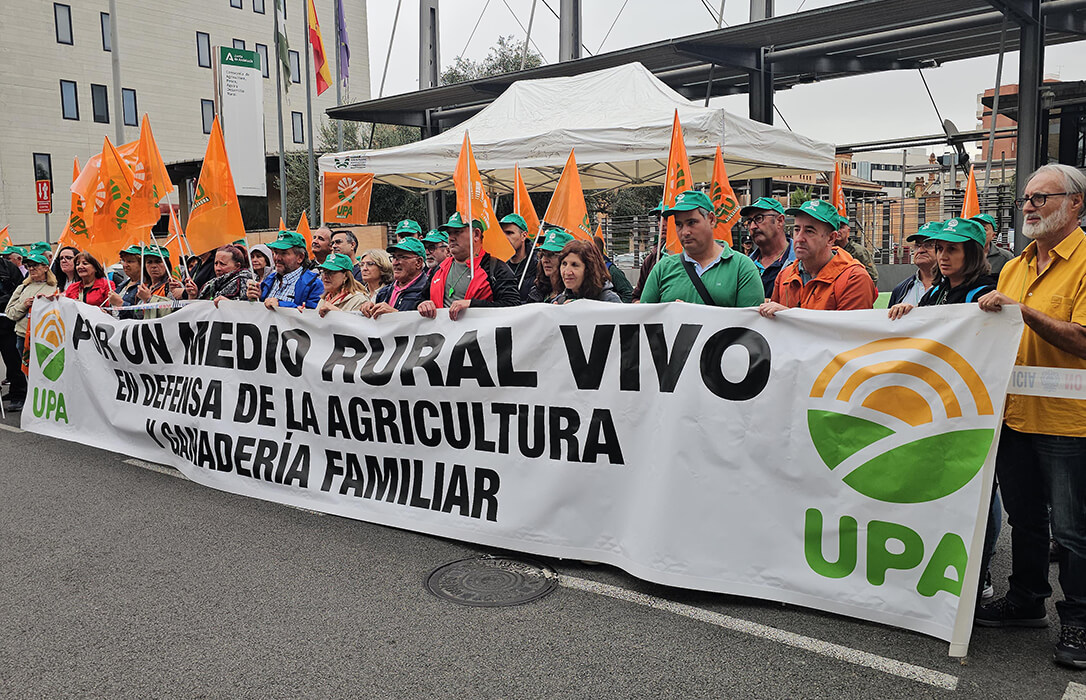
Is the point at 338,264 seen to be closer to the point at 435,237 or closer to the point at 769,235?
the point at 435,237

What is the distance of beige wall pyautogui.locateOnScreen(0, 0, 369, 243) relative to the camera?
4084 centimetres

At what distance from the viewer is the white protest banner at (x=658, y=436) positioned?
3541 millimetres

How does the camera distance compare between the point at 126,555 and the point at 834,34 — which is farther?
the point at 834,34

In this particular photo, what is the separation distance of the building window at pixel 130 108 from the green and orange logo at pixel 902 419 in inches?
1867

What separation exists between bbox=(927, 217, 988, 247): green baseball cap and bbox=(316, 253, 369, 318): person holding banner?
158 inches

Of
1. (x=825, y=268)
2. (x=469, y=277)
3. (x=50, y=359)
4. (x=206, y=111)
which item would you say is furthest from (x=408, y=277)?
(x=206, y=111)

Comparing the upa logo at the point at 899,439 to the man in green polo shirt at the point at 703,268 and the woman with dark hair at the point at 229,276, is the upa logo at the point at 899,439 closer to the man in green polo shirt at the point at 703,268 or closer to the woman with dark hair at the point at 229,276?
the man in green polo shirt at the point at 703,268

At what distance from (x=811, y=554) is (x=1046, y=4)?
35.0 feet

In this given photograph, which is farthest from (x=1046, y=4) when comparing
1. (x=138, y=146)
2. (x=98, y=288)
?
(x=98, y=288)

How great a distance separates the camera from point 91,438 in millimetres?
7586

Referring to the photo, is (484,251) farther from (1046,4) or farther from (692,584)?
(1046,4)

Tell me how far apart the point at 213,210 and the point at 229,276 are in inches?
23.4

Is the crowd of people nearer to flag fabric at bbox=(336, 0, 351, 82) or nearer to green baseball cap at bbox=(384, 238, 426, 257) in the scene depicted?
green baseball cap at bbox=(384, 238, 426, 257)

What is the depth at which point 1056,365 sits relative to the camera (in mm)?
3398
